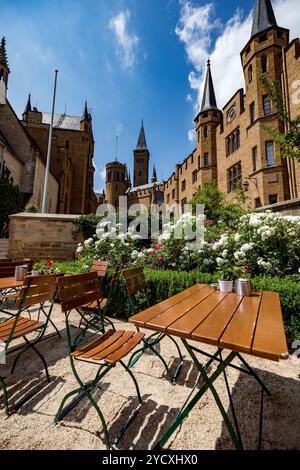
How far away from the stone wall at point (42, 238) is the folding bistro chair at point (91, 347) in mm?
7828

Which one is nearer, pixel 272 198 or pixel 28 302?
pixel 28 302

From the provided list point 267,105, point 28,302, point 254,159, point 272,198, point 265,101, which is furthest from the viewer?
point 254,159

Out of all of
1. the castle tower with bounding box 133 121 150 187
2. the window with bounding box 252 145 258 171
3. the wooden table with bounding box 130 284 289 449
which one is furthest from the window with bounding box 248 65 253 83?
the castle tower with bounding box 133 121 150 187

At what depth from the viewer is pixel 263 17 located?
50.1ft

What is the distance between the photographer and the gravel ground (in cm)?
163

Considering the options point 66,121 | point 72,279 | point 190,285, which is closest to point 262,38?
point 190,285

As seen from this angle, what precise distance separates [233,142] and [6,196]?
17.8m

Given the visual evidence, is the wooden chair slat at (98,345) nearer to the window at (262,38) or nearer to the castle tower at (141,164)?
the window at (262,38)

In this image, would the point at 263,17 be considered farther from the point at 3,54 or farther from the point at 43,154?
the point at 3,54

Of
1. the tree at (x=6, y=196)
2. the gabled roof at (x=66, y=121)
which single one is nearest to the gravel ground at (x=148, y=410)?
the tree at (x=6, y=196)

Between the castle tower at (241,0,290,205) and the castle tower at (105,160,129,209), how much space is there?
41.6 m

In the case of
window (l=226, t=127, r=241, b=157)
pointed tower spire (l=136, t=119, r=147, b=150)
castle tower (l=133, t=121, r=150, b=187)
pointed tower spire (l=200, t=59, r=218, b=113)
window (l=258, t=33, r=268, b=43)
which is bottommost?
window (l=226, t=127, r=241, b=157)

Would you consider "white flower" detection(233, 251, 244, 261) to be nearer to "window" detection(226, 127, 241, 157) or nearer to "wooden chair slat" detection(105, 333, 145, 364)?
"wooden chair slat" detection(105, 333, 145, 364)

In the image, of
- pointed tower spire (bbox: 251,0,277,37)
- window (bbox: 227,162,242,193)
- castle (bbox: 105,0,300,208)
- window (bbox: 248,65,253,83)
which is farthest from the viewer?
window (bbox: 227,162,242,193)
